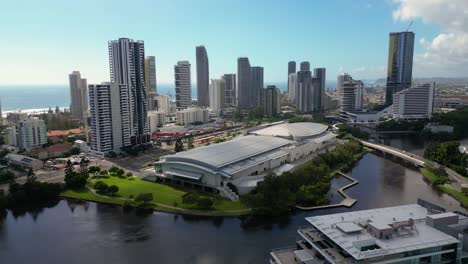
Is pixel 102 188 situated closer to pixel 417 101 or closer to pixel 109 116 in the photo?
pixel 109 116

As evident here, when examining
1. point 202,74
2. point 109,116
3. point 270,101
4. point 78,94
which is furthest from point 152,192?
point 202,74

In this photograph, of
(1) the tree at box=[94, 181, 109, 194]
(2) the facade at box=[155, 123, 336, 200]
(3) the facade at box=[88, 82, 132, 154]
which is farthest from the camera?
(3) the facade at box=[88, 82, 132, 154]

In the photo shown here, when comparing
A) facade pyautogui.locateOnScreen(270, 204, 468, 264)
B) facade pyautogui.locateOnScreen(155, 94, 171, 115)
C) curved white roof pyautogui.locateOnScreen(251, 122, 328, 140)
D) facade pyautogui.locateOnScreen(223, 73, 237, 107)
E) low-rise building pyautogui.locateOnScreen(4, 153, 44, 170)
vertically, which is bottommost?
low-rise building pyautogui.locateOnScreen(4, 153, 44, 170)

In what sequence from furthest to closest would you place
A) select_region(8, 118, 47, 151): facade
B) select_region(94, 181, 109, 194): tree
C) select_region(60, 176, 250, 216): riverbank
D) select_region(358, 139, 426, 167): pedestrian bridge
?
select_region(8, 118, 47, 151): facade
select_region(358, 139, 426, 167): pedestrian bridge
select_region(94, 181, 109, 194): tree
select_region(60, 176, 250, 216): riverbank

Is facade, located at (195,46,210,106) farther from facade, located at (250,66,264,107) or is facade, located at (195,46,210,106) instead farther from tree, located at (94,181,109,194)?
tree, located at (94,181,109,194)

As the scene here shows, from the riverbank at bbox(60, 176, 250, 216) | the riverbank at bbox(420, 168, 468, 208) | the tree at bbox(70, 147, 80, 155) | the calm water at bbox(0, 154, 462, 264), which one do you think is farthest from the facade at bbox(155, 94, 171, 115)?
the riverbank at bbox(420, 168, 468, 208)

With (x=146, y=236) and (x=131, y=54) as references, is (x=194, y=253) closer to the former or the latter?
(x=146, y=236)
